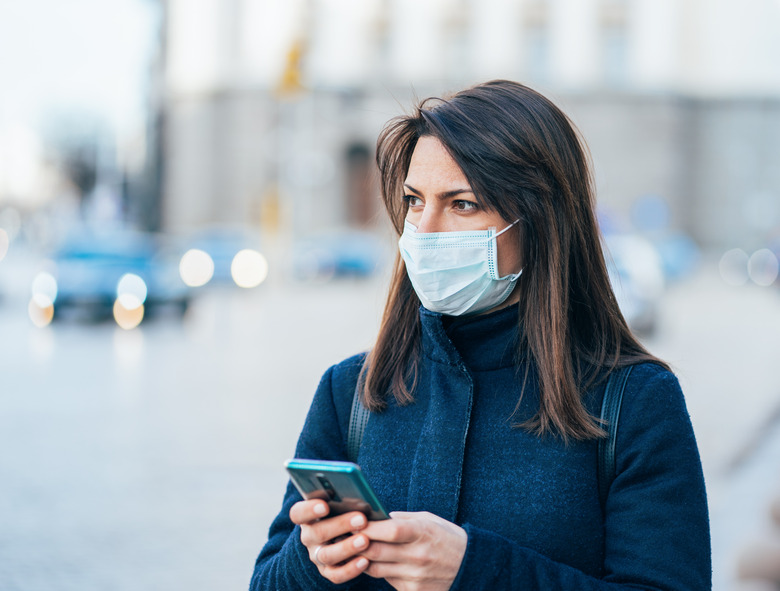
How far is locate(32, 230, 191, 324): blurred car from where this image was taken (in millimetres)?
19578

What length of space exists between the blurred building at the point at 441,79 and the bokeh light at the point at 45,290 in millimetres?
27381

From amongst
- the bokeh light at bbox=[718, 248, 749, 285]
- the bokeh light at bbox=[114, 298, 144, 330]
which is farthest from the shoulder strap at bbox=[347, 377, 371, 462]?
the bokeh light at bbox=[718, 248, 749, 285]

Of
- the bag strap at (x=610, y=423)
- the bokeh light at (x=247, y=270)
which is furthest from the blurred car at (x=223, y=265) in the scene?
the bag strap at (x=610, y=423)

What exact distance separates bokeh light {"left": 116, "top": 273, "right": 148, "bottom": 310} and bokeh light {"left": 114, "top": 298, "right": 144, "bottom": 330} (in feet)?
0.14

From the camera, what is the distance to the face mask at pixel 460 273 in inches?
85.2

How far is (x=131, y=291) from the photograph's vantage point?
65.6 feet

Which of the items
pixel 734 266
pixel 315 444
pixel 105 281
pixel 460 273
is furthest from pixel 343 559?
pixel 734 266

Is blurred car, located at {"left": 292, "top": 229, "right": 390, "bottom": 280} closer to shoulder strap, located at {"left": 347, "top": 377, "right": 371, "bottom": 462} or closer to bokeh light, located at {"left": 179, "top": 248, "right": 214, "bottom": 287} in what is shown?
bokeh light, located at {"left": 179, "top": 248, "right": 214, "bottom": 287}

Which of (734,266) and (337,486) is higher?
(337,486)

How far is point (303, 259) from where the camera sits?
123 feet

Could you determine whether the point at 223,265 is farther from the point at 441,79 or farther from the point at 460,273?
the point at 460,273

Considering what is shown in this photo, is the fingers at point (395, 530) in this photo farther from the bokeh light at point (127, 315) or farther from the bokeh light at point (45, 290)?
the bokeh light at point (45, 290)

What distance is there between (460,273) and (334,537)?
0.63 meters

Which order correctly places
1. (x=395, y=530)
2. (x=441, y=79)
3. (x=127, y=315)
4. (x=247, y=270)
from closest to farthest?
(x=395, y=530)
(x=127, y=315)
(x=247, y=270)
(x=441, y=79)
